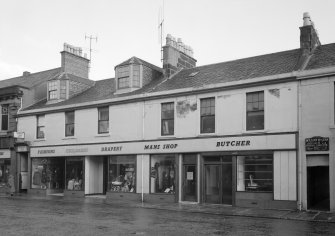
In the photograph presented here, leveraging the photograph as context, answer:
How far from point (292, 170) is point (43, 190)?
17714 millimetres

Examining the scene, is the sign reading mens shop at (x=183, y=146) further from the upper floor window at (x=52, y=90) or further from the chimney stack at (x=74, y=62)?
the chimney stack at (x=74, y=62)

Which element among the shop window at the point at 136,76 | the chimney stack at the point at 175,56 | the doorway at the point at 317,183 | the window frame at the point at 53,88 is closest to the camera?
the doorway at the point at 317,183

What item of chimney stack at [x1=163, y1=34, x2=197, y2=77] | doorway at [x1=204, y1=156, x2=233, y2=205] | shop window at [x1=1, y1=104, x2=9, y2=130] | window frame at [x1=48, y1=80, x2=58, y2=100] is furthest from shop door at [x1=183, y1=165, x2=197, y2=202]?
shop window at [x1=1, y1=104, x2=9, y2=130]

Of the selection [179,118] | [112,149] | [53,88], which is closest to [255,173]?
[179,118]

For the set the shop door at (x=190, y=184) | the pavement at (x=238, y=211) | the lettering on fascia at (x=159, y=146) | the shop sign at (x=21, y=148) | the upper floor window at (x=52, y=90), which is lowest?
the pavement at (x=238, y=211)

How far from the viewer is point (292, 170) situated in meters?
19.2

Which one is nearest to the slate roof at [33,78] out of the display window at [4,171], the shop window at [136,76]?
the display window at [4,171]

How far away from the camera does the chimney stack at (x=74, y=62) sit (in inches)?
1307

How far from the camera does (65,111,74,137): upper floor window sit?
2845 cm

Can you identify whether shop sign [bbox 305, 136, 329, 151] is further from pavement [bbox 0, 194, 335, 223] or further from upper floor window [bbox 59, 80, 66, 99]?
→ upper floor window [bbox 59, 80, 66, 99]

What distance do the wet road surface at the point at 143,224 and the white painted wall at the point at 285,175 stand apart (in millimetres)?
3081

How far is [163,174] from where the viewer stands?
2386cm

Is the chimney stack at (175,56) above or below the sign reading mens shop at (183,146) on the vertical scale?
above

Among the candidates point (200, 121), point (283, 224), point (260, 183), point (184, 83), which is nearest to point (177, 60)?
point (184, 83)
